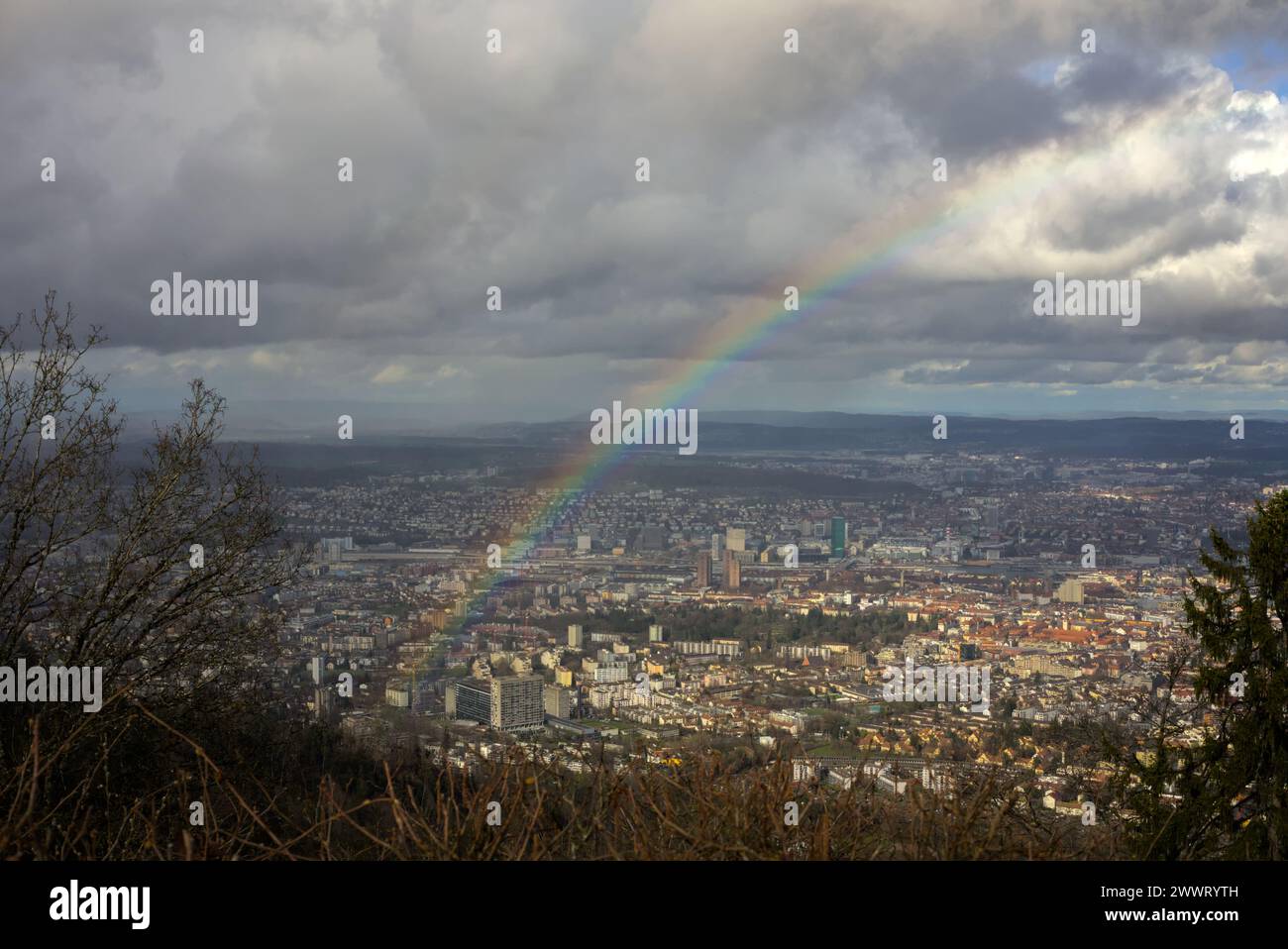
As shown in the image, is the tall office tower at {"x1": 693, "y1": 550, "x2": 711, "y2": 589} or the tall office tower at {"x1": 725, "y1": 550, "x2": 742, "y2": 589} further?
the tall office tower at {"x1": 693, "y1": 550, "x2": 711, "y2": 589}

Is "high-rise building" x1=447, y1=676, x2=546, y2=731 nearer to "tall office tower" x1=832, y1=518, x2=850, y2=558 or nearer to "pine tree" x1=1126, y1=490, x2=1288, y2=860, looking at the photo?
"pine tree" x1=1126, y1=490, x2=1288, y2=860

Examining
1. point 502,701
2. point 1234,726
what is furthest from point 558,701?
point 1234,726

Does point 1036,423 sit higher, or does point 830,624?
point 1036,423

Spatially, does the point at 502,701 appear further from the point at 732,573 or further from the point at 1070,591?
the point at 1070,591

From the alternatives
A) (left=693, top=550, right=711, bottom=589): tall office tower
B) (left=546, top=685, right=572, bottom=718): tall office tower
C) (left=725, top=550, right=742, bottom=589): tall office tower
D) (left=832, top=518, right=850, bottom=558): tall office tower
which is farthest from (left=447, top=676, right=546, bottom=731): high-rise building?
(left=832, top=518, right=850, bottom=558): tall office tower
